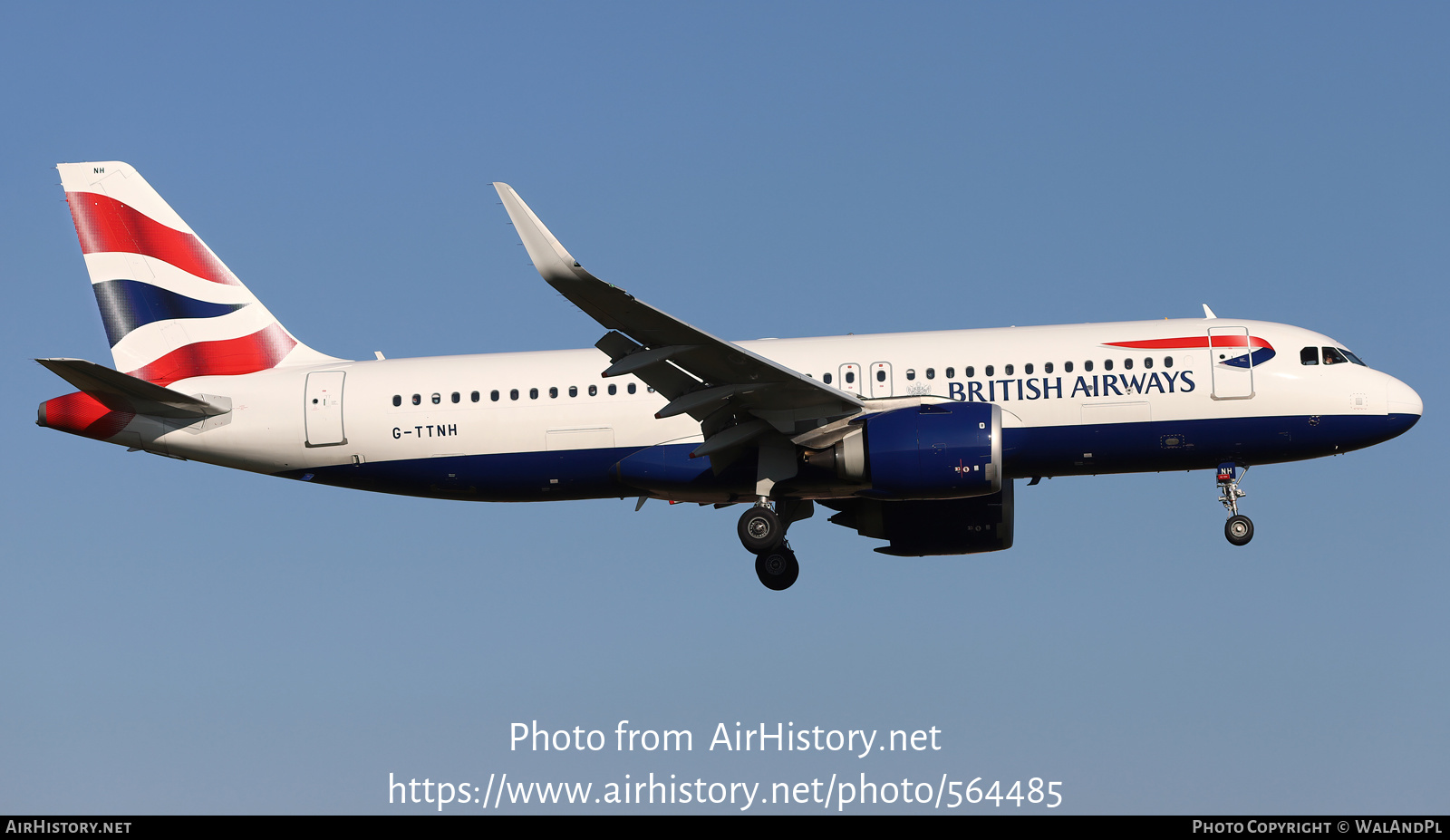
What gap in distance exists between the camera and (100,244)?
32.9m

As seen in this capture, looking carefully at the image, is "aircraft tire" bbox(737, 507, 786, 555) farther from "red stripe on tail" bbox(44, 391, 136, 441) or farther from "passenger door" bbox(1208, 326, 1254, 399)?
"red stripe on tail" bbox(44, 391, 136, 441)

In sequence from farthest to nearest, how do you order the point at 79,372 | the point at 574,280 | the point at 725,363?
the point at 79,372 < the point at 725,363 < the point at 574,280

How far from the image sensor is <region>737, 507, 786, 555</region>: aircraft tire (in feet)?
96.1

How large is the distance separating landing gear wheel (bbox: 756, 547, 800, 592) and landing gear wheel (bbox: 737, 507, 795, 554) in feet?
5.05

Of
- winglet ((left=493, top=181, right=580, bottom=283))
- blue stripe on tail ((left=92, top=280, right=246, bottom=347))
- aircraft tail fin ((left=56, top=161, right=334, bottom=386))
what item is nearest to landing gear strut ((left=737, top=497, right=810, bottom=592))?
winglet ((left=493, top=181, right=580, bottom=283))

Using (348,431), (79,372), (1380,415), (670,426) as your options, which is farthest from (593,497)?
(1380,415)

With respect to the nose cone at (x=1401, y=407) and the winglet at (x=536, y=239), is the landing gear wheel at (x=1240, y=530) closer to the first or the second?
the nose cone at (x=1401, y=407)

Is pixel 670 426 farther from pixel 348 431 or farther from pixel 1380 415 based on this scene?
pixel 1380 415

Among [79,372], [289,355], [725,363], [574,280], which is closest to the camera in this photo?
[574,280]

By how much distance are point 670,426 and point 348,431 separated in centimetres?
673

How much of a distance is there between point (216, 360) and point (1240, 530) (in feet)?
70.9

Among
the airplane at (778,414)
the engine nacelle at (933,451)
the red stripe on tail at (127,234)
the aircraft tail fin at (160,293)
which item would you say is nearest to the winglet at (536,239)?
the airplane at (778,414)

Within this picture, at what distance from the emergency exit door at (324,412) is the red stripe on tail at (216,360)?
1.83 meters

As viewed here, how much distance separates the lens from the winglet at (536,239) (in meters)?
22.3
